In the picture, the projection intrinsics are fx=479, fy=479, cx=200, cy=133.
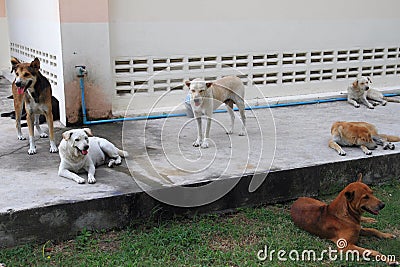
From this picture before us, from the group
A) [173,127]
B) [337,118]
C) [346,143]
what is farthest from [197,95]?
[337,118]

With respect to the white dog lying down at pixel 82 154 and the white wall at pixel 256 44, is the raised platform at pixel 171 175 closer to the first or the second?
the white dog lying down at pixel 82 154

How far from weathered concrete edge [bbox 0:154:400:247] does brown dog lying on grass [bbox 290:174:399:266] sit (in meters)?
0.66

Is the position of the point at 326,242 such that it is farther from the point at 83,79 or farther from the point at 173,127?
the point at 83,79

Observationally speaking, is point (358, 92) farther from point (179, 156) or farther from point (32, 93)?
point (32, 93)

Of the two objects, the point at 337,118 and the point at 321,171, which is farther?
the point at 337,118

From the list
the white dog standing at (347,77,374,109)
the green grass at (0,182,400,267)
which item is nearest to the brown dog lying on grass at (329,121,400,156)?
the green grass at (0,182,400,267)

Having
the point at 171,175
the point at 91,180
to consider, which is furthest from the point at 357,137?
the point at 91,180

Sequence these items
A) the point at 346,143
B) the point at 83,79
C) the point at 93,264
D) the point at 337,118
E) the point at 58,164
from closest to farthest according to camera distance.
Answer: the point at 93,264 < the point at 58,164 < the point at 346,143 < the point at 83,79 < the point at 337,118

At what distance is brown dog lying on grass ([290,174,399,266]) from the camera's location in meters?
3.74

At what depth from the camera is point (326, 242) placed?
3.91 meters

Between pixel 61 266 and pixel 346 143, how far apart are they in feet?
11.0

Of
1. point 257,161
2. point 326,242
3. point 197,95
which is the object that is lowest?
point 326,242

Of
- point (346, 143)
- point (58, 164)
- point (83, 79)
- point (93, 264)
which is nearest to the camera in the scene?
point (93, 264)

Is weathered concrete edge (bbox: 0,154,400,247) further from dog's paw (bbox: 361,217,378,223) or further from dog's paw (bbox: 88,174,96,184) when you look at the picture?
dog's paw (bbox: 361,217,378,223)
